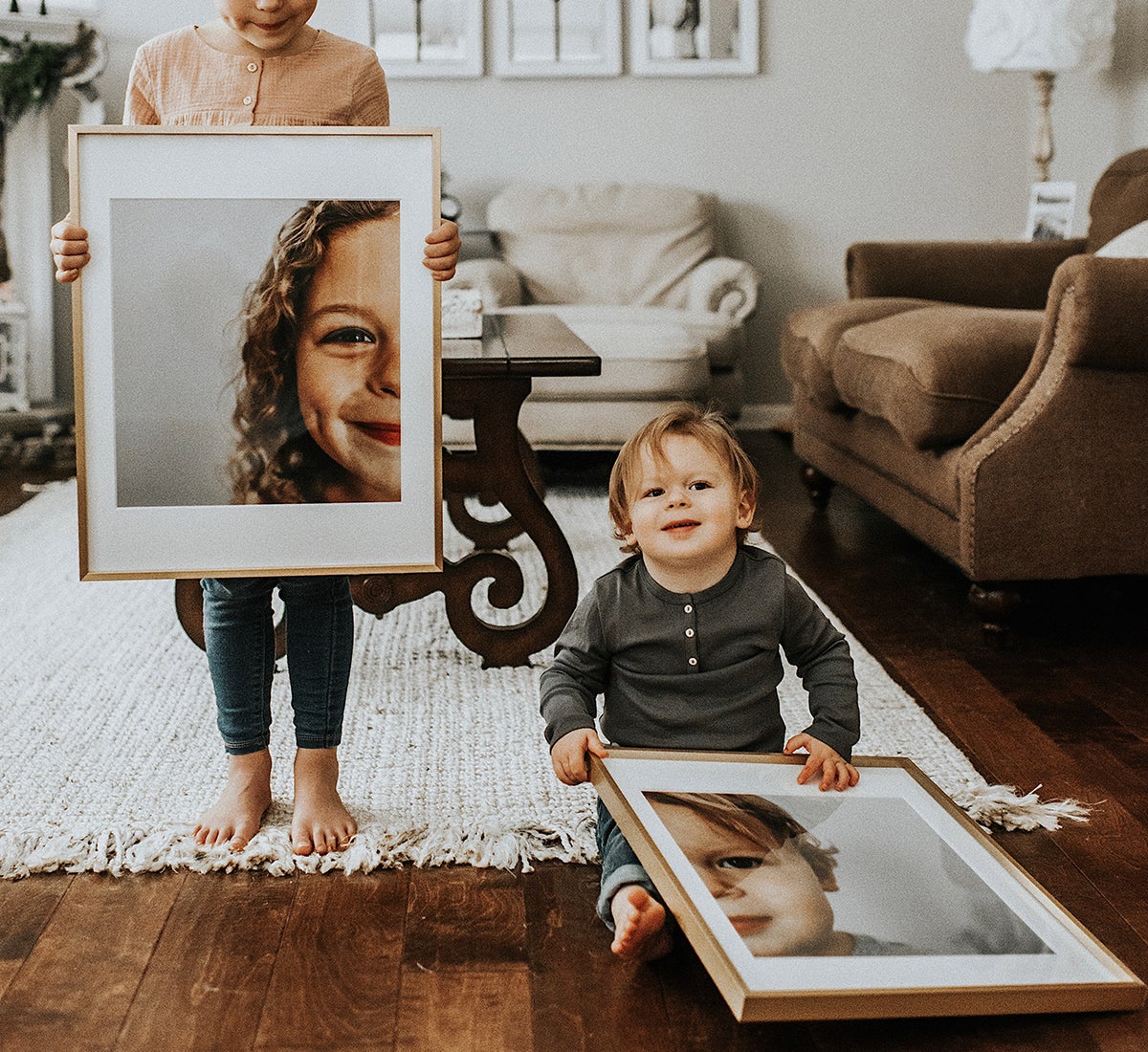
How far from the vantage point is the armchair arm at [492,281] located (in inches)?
152

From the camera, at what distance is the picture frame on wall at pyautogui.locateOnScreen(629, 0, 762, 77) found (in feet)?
14.9

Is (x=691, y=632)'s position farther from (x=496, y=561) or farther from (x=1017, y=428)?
(x=1017, y=428)

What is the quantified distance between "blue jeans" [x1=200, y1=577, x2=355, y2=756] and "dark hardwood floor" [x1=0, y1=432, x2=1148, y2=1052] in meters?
0.18

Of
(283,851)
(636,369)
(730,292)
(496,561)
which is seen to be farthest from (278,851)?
(730,292)

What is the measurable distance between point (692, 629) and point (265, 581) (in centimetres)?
47

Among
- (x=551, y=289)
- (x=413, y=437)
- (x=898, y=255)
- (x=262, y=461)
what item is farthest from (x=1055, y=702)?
(x=551, y=289)

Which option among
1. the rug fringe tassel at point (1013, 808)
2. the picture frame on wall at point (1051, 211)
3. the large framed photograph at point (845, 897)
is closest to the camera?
the large framed photograph at point (845, 897)

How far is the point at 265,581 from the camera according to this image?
144cm

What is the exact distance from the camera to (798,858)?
→ 1.17 metres

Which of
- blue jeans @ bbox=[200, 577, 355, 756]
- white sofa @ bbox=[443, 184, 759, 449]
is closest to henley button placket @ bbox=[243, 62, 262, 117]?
blue jeans @ bbox=[200, 577, 355, 756]

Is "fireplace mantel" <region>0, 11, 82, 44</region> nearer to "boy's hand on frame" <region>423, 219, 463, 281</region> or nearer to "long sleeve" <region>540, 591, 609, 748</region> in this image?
"boy's hand on frame" <region>423, 219, 463, 281</region>

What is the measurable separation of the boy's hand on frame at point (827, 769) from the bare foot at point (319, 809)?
1.63 feet

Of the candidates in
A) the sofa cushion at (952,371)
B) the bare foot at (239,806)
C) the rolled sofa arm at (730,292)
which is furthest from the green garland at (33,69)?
the bare foot at (239,806)

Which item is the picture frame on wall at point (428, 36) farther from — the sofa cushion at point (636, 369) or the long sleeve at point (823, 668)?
the long sleeve at point (823, 668)
